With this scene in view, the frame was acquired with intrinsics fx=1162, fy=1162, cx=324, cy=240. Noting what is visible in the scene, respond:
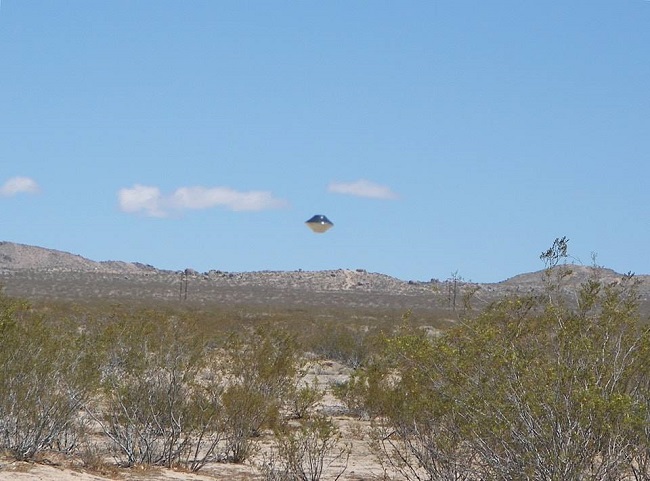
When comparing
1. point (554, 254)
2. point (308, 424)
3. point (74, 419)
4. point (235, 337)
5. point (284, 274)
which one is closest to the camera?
point (554, 254)

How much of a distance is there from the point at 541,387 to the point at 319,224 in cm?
Result: 729

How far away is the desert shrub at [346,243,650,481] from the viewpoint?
998 cm

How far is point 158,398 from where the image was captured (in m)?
16.1

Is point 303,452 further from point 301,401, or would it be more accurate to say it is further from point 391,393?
point 301,401

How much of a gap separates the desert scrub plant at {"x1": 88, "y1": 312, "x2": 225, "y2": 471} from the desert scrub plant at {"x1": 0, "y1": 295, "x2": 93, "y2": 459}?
549 millimetres

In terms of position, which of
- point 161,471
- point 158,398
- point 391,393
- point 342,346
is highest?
point 342,346

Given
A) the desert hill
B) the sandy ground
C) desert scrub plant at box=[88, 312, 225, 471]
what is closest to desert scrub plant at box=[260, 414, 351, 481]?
the sandy ground

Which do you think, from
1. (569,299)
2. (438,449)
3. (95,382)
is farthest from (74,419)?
(569,299)

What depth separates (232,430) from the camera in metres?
16.5

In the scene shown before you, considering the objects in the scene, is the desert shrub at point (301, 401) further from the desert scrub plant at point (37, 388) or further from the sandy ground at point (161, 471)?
the desert scrub plant at point (37, 388)

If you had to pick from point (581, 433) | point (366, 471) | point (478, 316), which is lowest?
point (366, 471)

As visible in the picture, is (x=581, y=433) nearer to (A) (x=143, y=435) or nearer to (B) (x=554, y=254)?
(B) (x=554, y=254)

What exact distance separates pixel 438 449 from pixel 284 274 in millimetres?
100675

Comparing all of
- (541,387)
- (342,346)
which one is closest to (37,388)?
(541,387)
